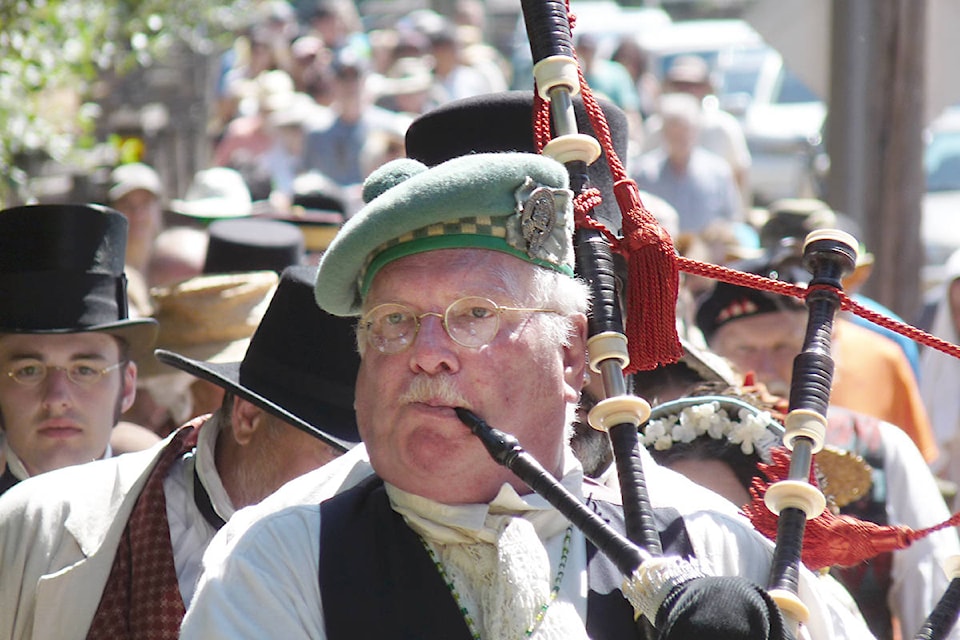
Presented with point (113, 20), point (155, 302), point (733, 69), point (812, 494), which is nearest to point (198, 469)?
point (812, 494)

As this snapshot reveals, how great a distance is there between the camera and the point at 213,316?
18.6ft

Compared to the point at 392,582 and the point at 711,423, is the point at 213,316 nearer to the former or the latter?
the point at 711,423

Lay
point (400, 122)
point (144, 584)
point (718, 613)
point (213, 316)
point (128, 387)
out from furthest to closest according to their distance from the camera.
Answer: point (400, 122), point (213, 316), point (128, 387), point (144, 584), point (718, 613)

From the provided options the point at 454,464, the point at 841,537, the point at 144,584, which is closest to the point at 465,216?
the point at 454,464

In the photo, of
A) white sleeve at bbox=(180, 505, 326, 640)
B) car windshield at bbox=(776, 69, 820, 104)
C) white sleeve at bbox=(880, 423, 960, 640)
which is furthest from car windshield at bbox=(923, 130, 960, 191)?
white sleeve at bbox=(180, 505, 326, 640)

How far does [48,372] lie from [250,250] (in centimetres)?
179

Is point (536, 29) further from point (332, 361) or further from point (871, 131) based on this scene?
point (871, 131)

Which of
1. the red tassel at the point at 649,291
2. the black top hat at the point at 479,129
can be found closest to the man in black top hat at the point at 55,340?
the black top hat at the point at 479,129

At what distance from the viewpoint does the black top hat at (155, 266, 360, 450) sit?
406 cm

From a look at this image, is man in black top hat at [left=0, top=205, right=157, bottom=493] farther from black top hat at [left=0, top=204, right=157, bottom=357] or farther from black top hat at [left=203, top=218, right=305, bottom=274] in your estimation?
black top hat at [left=203, top=218, right=305, bottom=274]

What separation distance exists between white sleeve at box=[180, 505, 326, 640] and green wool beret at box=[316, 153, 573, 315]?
1.49 feet

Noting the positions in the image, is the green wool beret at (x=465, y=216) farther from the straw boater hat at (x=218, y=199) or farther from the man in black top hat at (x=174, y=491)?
the straw boater hat at (x=218, y=199)

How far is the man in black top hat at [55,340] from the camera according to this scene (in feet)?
15.7

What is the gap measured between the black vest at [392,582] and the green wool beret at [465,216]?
0.42 m
